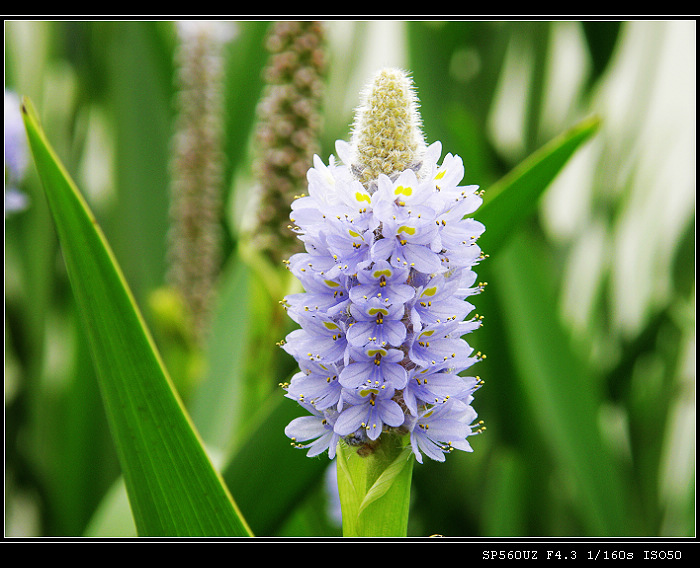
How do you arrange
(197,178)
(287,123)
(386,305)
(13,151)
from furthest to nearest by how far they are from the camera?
(197,178), (13,151), (287,123), (386,305)

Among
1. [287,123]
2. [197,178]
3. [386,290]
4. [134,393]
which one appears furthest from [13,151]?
[386,290]

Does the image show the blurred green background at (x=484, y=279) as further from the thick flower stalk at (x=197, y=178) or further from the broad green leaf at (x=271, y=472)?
the broad green leaf at (x=271, y=472)

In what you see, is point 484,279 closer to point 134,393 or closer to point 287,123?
point 287,123

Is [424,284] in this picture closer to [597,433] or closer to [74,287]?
[74,287]

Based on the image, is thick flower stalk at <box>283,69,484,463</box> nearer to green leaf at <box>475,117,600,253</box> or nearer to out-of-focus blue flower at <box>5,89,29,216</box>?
green leaf at <box>475,117,600,253</box>

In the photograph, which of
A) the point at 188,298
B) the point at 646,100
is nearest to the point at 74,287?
the point at 188,298

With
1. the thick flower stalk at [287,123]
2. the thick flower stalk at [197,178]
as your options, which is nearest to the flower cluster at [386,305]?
the thick flower stalk at [287,123]

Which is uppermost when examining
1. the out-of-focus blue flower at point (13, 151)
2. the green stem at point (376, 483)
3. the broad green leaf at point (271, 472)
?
the out-of-focus blue flower at point (13, 151)
